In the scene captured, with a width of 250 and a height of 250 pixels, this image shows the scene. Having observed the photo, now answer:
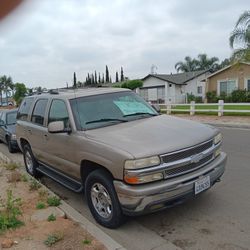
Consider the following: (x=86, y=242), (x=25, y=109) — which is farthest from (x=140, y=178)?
(x=25, y=109)

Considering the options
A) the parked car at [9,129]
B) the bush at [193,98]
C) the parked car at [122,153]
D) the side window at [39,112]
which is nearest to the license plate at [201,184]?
the parked car at [122,153]

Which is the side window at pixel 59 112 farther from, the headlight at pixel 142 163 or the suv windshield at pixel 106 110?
the headlight at pixel 142 163

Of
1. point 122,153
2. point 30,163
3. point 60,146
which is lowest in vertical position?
point 30,163

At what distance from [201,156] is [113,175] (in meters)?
1.18

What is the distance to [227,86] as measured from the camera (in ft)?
114

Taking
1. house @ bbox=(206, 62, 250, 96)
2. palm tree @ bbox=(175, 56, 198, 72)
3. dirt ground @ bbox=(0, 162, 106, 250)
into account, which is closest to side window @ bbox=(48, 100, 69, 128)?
dirt ground @ bbox=(0, 162, 106, 250)

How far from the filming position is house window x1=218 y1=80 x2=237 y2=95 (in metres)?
34.1

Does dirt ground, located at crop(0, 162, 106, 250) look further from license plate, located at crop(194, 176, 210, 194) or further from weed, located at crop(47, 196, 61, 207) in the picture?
license plate, located at crop(194, 176, 210, 194)

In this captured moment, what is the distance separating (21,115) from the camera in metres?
7.46

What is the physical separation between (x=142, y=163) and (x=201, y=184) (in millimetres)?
938

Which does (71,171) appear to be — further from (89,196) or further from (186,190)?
(186,190)

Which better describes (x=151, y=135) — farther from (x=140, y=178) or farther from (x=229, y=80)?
(x=229, y=80)

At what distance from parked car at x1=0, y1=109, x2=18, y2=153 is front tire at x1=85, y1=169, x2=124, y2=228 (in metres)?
6.58

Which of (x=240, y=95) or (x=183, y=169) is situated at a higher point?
(x=240, y=95)
